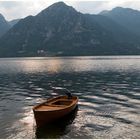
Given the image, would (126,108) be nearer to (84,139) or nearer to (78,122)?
(78,122)

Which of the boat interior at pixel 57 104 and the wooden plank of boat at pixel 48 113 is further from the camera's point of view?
the boat interior at pixel 57 104

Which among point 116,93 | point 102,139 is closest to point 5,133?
point 102,139

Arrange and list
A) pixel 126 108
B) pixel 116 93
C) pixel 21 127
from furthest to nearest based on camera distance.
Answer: pixel 116 93, pixel 126 108, pixel 21 127

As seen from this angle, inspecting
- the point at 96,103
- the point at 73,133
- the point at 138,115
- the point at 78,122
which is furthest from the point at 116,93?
the point at 73,133

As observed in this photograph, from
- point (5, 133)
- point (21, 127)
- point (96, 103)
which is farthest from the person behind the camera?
point (96, 103)

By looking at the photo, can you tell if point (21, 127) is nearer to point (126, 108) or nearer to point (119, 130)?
point (119, 130)

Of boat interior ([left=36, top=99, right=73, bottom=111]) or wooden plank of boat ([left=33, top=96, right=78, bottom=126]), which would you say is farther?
boat interior ([left=36, top=99, right=73, bottom=111])

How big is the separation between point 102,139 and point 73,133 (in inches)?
192

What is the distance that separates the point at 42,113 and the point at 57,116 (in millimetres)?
2844

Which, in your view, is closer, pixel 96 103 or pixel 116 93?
pixel 96 103

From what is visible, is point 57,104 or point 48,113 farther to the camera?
point 57,104

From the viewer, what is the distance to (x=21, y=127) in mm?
37031

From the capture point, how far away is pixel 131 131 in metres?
34.7

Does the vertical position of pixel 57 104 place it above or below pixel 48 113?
below
